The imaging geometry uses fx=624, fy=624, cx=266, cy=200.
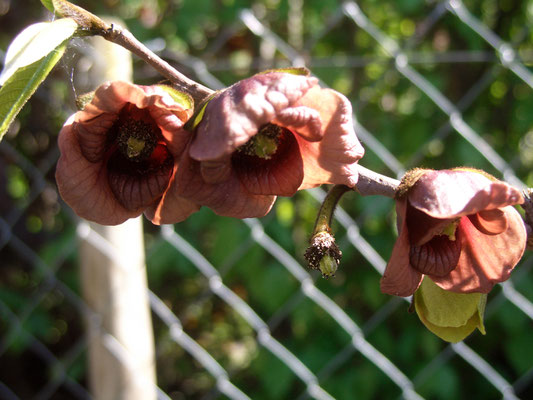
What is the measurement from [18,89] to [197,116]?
0.30ft

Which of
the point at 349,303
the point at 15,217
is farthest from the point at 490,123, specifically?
the point at 15,217

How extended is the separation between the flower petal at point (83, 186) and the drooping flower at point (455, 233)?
0.15 meters

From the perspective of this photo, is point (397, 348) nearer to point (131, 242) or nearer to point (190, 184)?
point (131, 242)

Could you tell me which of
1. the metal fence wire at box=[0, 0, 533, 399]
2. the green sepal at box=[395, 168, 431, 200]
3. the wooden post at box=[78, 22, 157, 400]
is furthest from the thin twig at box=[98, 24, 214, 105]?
the metal fence wire at box=[0, 0, 533, 399]

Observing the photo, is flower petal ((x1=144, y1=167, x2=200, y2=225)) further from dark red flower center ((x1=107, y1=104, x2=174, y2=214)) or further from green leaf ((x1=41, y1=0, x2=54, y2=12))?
green leaf ((x1=41, y1=0, x2=54, y2=12))

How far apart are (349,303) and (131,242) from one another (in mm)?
593

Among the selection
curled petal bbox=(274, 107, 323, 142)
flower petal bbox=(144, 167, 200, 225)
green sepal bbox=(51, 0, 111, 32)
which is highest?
curled petal bbox=(274, 107, 323, 142)

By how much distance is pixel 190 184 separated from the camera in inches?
12.2

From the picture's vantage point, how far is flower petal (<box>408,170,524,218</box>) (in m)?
0.31

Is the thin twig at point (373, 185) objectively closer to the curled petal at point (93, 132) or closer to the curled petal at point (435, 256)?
the curled petal at point (435, 256)

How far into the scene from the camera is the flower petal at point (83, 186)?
1.05 feet

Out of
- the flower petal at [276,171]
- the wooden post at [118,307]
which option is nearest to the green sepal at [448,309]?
the flower petal at [276,171]

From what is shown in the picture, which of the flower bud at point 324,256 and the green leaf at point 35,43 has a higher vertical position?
the flower bud at point 324,256

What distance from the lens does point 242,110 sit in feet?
0.91
